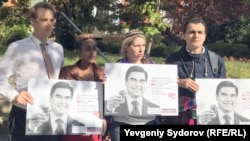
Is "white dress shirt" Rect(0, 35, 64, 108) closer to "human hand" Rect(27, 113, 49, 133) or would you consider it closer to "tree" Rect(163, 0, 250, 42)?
"human hand" Rect(27, 113, 49, 133)

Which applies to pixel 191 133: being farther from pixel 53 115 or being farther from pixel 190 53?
pixel 53 115

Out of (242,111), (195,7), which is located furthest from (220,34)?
(242,111)

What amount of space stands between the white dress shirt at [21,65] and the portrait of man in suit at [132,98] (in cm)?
71

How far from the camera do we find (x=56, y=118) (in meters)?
3.97

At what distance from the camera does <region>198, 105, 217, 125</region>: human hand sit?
165 inches

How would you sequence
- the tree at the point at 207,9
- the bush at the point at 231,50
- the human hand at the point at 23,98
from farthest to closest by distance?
the bush at the point at 231,50, the tree at the point at 207,9, the human hand at the point at 23,98

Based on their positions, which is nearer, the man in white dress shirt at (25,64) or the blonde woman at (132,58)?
the man in white dress shirt at (25,64)

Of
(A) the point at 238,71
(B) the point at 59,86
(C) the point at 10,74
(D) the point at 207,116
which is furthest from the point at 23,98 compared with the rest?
(A) the point at 238,71

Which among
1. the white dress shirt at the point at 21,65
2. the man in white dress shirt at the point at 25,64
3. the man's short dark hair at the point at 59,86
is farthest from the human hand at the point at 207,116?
the white dress shirt at the point at 21,65

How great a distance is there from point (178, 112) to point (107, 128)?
0.70 metres

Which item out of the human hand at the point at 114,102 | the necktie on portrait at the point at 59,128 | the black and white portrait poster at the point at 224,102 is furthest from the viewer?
the black and white portrait poster at the point at 224,102

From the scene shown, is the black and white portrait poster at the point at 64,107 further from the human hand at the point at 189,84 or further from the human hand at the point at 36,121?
the human hand at the point at 189,84

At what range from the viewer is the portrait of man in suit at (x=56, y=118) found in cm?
389

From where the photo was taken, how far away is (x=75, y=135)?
13.5ft
